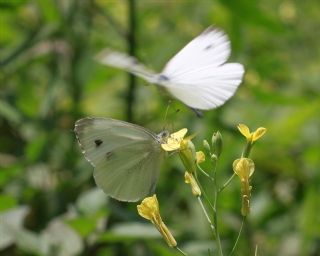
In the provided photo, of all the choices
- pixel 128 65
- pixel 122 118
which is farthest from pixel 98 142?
pixel 122 118

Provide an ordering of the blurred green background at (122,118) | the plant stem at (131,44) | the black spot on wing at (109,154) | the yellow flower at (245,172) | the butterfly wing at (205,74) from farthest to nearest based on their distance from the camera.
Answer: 1. the plant stem at (131,44)
2. the blurred green background at (122,118)
3. the black spot on wing at (109,154)
4. the butterfly wing at (205,74)
5. the yellow flower at (245,172)

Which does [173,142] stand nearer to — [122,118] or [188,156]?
[188,156]

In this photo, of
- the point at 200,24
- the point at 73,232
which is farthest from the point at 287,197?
the point at 73,232

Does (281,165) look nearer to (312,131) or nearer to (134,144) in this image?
(312,131)

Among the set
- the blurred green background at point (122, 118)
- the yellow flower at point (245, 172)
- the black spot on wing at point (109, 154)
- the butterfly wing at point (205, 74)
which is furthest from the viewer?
the blurred green background at point (122, 118)

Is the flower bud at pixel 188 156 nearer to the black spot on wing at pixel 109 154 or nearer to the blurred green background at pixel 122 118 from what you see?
the black spot on wing at pixel 109 154

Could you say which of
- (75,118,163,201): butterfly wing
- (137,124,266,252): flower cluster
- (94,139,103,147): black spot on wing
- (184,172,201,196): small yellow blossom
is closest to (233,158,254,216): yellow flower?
(137,124,266,252): flower cluster

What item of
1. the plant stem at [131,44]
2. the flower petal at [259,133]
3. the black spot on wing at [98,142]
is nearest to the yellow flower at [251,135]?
the flower petal at [259,133]
